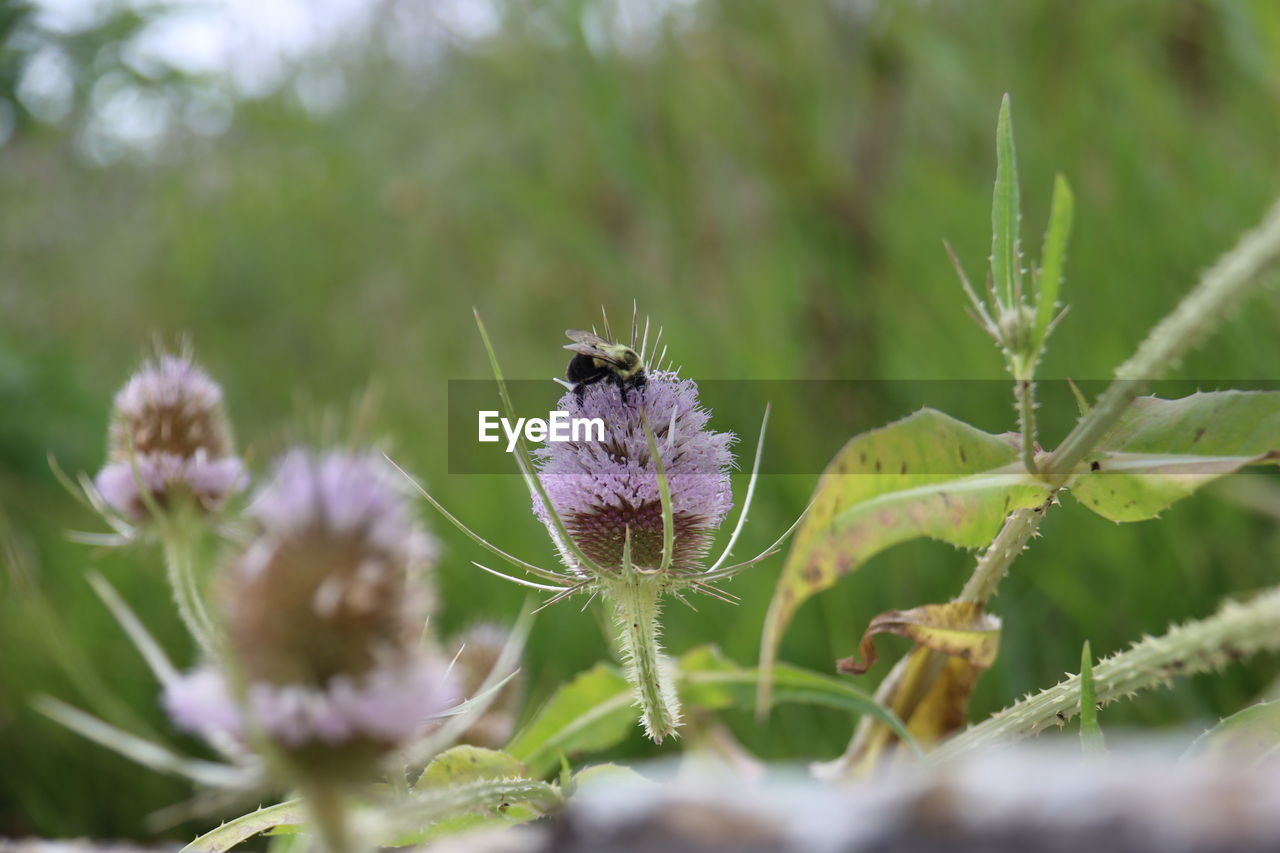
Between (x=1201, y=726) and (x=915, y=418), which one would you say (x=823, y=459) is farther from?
(x=915, y=418)

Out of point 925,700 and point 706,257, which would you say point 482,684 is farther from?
point 706,257

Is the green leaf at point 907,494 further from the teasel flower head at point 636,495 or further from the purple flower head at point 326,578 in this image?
the purple flower head at point 326,578

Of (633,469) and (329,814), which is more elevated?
(633,469)

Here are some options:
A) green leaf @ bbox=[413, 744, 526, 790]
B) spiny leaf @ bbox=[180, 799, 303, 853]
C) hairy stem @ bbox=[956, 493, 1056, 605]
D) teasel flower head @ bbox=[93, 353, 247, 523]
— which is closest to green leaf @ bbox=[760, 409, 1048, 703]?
hairy stem @ bbox=[956, 493, 1056, 605]

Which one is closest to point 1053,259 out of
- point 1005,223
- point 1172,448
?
point 1005,223

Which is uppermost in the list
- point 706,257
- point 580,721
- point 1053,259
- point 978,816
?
point 706,257

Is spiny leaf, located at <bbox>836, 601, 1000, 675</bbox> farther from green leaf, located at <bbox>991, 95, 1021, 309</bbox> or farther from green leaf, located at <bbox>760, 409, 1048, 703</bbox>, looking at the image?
green leaf, located at <bbox>991, 95, 1021, 309</bbox>

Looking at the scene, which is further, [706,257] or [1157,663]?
[706,257]
